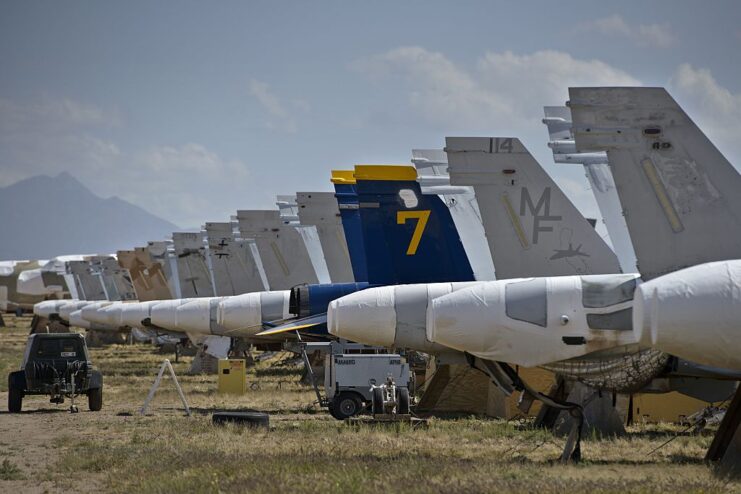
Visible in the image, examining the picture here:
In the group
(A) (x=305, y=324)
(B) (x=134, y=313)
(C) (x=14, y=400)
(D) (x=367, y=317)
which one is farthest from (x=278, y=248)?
(D) (x=367, y=317)

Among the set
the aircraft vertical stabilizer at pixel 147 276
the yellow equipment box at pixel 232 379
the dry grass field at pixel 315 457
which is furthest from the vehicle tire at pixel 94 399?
the aircraft vertical stabilizer at pixel 147 276

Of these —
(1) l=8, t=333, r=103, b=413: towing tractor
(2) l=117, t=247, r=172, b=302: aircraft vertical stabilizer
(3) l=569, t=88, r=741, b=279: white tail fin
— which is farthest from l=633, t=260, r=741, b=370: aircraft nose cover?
(2) l=117, t=247, r=172, b=302: aircraft vertical stabilizer

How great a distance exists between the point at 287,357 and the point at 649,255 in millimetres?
31038

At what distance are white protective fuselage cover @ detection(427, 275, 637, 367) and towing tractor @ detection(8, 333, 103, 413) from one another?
41.9 ft

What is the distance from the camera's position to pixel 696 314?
988 cm

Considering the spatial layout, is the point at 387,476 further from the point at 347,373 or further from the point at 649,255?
the point at 347,373

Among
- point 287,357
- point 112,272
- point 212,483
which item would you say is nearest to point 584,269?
point 212,483

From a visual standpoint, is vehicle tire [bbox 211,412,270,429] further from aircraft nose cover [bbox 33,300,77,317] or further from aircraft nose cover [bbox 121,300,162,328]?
aircraft nose cover [bbox 33,300,77,317]

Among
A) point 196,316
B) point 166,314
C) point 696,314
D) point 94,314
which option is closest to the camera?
point 696,314

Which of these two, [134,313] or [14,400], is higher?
[134,313]

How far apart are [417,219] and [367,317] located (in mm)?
5711

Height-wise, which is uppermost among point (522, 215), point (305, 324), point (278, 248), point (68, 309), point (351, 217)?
point (351, 217)

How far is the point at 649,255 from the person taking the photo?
40.1ft

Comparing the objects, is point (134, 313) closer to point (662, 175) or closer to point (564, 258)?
point (564, 258)
